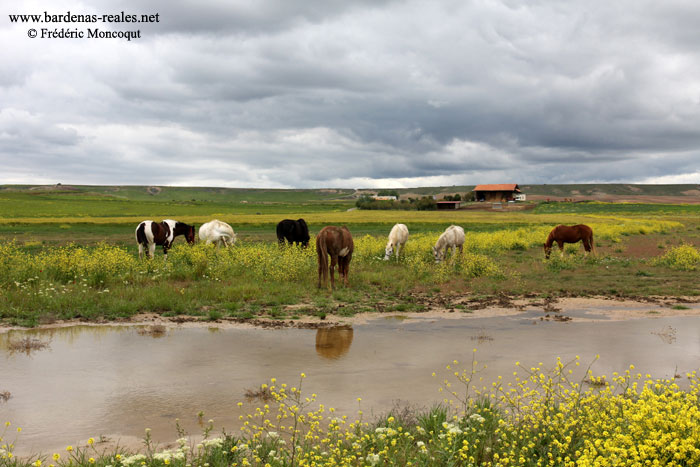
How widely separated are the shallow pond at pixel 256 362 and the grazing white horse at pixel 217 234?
10.8 meters

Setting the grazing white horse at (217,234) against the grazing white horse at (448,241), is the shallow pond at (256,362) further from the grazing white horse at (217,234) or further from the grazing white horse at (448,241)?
the grazing white horse at (217,234)

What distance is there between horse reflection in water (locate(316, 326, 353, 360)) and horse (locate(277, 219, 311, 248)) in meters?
10.7

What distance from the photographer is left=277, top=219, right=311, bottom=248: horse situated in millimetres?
21247

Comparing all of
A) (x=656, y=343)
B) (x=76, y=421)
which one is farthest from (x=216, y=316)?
(x=656, y=343)

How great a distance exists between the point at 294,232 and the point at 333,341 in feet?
39.6

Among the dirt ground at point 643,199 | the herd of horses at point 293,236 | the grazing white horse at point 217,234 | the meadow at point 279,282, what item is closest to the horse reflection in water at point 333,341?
the meadow at point 279,282

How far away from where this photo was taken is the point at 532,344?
948cm

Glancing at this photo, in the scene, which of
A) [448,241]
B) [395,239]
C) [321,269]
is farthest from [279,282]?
[448,241]

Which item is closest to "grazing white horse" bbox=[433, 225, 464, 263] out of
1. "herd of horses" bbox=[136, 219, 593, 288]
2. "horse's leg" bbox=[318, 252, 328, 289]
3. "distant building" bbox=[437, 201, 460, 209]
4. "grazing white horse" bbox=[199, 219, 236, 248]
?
"herd of horses" bbox=[136, 219, 593, 288]

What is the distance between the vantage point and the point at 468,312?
12586mm

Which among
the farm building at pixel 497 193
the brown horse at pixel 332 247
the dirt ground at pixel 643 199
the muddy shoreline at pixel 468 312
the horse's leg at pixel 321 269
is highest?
the farm building at pixel 497 193

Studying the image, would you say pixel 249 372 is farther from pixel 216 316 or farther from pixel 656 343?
pixel 656 343

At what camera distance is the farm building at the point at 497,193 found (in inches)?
4488

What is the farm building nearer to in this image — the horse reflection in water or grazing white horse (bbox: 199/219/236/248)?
grazing white horse (bbox: 199/219/236/248)
